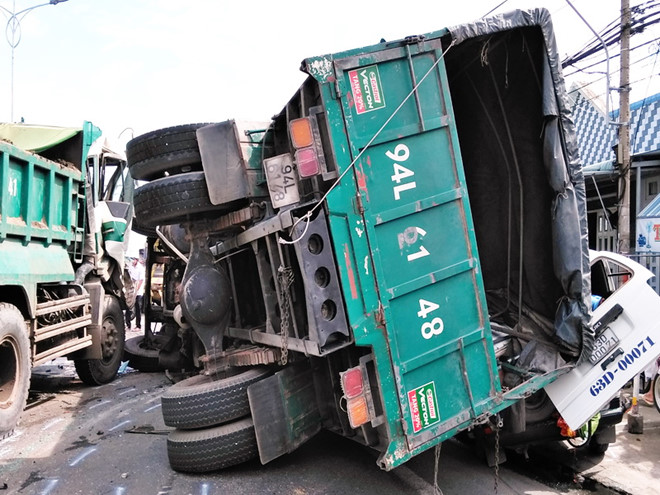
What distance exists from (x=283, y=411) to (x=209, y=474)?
26.7 inches

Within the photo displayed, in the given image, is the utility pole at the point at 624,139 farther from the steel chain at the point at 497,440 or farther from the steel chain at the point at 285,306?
the steel chain at the point at 285,306

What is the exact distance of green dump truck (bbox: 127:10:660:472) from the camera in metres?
3.20

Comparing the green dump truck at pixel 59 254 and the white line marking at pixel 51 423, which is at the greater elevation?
the green dump truck at pixel 59 254

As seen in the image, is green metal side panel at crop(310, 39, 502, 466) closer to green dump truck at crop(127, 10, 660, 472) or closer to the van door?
green dump truck at crop(127, 10, 660, 472)

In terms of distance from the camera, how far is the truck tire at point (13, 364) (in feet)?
15.5

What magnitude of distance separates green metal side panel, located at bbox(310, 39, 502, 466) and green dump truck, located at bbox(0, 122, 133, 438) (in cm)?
342

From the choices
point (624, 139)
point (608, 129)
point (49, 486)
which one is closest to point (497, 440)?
point (49, 486)

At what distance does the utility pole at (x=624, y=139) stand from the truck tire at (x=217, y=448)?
344 inches

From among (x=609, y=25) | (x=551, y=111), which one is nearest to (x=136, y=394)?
(x=551, y=111)

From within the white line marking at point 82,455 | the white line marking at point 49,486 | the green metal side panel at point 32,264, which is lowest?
the white line marking at point 82,455

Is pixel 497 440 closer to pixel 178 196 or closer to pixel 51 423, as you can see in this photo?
pixel 178 196

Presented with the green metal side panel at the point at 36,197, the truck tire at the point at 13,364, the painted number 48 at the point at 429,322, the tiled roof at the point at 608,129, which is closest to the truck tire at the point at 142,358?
the green metal side panel at the point at 36,197

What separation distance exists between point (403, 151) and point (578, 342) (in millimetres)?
1874

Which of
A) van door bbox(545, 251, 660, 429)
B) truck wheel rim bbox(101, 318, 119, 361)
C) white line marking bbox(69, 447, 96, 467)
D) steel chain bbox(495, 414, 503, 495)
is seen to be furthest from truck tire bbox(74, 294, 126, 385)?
van door bbox(545, 251, 660, 429)
